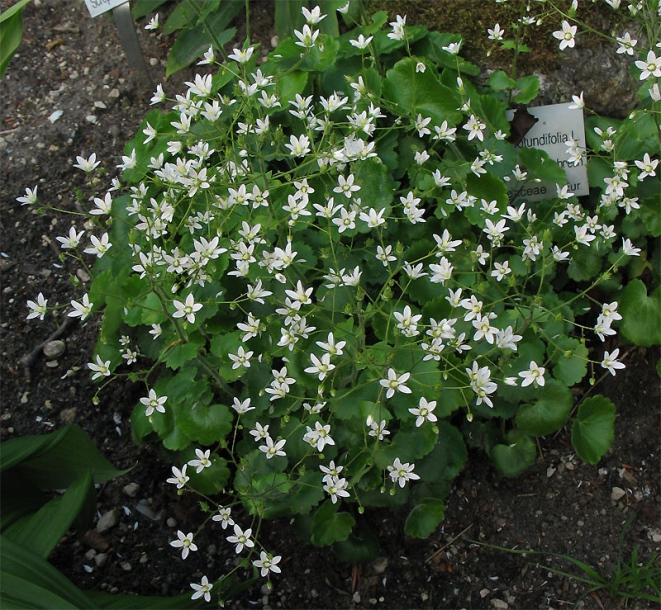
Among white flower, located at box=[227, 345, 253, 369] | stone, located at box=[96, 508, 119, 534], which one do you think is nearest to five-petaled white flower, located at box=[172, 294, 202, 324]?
white flower, located at box=[227, 345, 253, 369]

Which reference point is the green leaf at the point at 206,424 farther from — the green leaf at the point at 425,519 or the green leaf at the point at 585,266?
the green leaf at the point at 585,266

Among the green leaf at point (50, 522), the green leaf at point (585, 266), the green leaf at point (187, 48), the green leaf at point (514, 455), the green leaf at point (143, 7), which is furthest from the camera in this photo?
the green leaf at point (143, 7)

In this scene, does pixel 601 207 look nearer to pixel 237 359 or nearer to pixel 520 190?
pixel 520 190

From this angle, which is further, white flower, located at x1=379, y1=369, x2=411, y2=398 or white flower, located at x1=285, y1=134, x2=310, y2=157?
white flower, located at x1=285, y1=134, x2=310, y2=157

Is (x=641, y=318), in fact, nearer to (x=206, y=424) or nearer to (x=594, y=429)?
(x=594, y=429)

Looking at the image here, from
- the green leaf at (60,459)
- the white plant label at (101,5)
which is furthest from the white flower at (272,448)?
Result: the white plant label at (101,5)

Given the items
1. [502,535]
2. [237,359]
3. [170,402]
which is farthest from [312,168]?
[502,535]

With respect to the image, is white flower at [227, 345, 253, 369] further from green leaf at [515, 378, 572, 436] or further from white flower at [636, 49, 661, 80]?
white flower at [636, 49, 661, 80]
